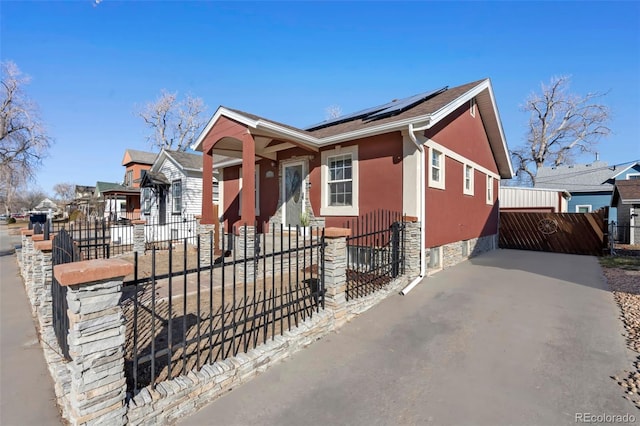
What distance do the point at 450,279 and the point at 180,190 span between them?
14.7 metres

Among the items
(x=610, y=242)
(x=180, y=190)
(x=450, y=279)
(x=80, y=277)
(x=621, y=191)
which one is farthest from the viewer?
(x=180, y=190)

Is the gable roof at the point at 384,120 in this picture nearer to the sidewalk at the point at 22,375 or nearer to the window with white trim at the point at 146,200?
the sidewalk at the point at 22,375

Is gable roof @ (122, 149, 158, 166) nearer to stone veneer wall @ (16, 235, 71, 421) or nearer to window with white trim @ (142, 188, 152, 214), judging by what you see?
window with white trim @ (142, 188, 152, 214)

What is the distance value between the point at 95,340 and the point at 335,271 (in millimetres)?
2837

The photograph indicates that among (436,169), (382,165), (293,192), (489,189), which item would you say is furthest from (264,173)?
(489,189)

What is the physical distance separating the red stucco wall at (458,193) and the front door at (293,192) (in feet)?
12.9

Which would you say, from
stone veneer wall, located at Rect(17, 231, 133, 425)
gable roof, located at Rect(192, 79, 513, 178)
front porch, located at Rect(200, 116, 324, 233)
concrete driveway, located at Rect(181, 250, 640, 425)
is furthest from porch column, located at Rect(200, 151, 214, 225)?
stone veneer wall, located at Rect(17, 231, 133, 425)

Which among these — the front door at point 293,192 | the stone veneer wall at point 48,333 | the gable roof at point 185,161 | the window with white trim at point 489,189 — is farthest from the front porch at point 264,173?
the window with white trim at point 489,189

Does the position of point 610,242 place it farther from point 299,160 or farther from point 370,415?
point 370,415

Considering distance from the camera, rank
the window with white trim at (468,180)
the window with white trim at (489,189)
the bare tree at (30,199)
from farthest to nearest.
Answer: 1. the bare tree at (30,199)
2. the window with white trim at (489,189)
3. the window with white trim at (468,180)

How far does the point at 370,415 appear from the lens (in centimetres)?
252

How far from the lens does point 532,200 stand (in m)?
15.6

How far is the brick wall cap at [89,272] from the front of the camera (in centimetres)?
193

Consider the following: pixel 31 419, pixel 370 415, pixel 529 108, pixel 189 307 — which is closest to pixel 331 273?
pixel 370 415
